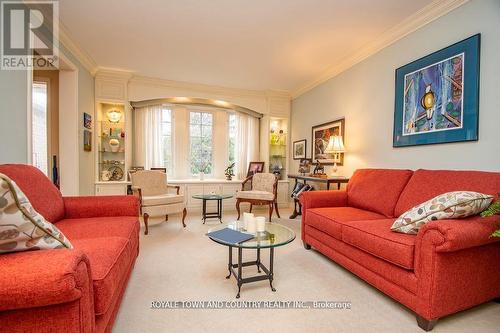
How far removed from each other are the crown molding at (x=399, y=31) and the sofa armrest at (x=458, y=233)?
204 cm

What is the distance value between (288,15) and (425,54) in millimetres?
1512

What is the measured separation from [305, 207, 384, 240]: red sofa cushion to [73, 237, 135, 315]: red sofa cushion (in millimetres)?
1745

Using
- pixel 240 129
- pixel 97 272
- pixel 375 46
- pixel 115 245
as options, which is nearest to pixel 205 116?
pixel 240 129

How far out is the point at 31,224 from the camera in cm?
96

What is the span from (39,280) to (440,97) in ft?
10.5

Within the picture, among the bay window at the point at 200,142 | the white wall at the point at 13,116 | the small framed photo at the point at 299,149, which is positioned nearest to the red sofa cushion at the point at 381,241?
the small framed photo at the point at 299,149

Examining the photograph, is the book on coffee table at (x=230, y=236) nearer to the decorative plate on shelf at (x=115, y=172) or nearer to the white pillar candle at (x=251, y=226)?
the white pillar candle at (x=251, y=226)

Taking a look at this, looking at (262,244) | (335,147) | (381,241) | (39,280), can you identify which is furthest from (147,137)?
(381,241)

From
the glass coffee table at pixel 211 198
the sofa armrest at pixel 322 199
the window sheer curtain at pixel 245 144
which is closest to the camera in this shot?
the sofa armrest at pixel 322 199

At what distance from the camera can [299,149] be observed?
4992 mm

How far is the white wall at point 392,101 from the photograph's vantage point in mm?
1985

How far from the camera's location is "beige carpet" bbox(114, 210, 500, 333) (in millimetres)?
1488

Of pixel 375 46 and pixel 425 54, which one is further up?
pixel 375 46

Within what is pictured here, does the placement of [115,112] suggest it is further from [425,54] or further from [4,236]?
[425,54]
